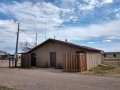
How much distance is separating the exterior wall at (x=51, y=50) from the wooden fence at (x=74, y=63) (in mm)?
4247

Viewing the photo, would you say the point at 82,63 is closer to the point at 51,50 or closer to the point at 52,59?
the point at 52,59

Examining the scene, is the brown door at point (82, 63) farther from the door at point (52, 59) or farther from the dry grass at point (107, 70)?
the door at point (52, 59)

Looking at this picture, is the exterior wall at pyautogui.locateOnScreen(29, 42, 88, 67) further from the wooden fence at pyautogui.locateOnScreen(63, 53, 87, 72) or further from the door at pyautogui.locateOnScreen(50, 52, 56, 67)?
the wooden fence at pyautogui.locateOnScreen(63, 53, 87, 72)

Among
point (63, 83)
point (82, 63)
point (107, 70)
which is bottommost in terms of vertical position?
point (63, 83)

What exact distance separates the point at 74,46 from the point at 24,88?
1495 centimetres

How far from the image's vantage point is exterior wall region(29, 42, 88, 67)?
25969 millimetres

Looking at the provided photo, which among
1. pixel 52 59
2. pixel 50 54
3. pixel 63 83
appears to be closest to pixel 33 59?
pixel 50 54

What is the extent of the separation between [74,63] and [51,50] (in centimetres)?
708

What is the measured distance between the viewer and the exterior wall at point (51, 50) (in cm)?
2597

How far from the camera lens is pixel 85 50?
24578 millimetres

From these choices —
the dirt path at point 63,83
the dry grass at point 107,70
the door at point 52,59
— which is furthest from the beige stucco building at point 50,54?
the dirt path at point 63,83

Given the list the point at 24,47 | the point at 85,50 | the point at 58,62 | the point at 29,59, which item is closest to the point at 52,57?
the point at 58,62

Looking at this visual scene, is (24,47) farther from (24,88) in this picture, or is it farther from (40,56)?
(24,88)

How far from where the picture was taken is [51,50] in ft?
89.6
